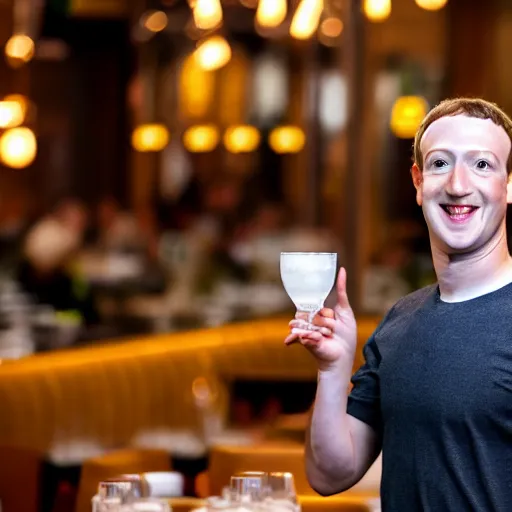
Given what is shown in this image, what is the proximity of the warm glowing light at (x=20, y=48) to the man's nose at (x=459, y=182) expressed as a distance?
7377mm

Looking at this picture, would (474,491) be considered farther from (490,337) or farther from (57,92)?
(57,92)

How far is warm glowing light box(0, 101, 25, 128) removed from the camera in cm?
955

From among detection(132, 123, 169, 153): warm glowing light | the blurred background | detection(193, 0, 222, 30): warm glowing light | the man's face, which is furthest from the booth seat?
detection(132, 123, 169, 153): warm glowing light

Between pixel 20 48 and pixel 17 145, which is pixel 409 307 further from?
pixel 17 145

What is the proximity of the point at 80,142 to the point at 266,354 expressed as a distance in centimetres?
1043

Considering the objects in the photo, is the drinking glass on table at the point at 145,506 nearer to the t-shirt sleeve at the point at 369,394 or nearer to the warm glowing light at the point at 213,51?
the t-shirt sleeve at the point at 369,394

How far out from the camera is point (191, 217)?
573 inches

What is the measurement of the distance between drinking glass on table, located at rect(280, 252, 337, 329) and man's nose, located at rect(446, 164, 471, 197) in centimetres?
23

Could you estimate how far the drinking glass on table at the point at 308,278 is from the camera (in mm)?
1960

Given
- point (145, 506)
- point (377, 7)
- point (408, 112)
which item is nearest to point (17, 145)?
point (377, 7)

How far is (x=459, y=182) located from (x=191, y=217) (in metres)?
12.7

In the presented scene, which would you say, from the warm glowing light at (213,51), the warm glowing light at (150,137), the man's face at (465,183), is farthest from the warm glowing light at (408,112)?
the man's face at (465,183)

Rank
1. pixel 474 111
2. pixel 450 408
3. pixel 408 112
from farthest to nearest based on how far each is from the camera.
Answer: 1. pixel 408 112
2. pixel 474 111
3. pixel 450 408

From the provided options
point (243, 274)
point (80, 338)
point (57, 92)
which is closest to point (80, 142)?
point (57, 92)
